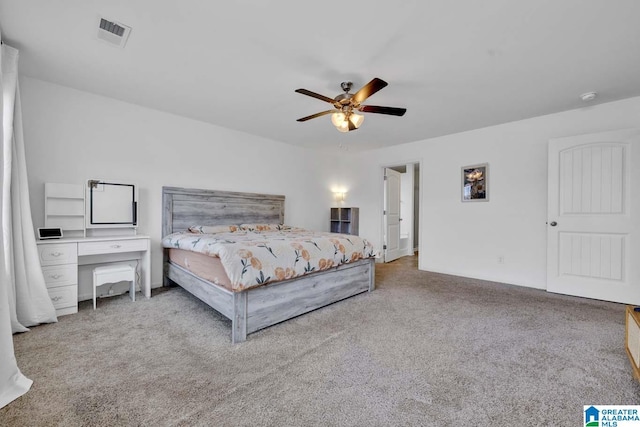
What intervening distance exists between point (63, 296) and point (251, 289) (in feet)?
6.40

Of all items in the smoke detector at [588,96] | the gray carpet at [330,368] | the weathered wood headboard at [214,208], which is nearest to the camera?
the gray carpet at [330,368]

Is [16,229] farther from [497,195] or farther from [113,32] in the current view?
[497,195]

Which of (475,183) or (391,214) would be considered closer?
(475,183)

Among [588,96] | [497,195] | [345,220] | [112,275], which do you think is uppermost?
[588,96]

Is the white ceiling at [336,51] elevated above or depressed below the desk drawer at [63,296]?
above

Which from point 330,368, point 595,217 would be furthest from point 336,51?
point 595,217

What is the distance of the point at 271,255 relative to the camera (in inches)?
91.3

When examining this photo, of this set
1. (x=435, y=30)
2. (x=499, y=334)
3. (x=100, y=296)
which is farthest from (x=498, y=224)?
(x=100, y=296)

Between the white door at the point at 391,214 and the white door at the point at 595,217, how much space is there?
8.72ft

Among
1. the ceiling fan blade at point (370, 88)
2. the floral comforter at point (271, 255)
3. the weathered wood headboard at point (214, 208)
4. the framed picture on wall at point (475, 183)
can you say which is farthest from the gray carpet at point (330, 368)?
the ceiling fan blade at point (370, 88)

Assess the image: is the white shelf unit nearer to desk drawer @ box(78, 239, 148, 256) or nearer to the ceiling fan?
desk drawer @ box(78, 239, 148, 256)

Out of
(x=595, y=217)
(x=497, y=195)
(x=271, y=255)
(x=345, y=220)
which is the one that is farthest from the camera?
(x=345, y=220)

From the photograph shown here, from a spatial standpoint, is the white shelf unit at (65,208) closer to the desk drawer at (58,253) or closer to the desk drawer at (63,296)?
the desk drawer at (58,253)

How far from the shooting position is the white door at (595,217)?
2969 mm
